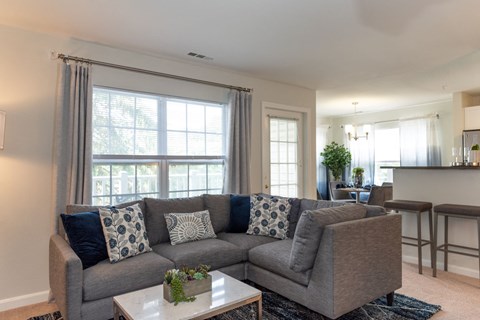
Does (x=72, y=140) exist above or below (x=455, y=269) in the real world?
above

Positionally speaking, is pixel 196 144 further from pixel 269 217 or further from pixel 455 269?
pixel 455 269

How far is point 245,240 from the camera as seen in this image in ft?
10.5

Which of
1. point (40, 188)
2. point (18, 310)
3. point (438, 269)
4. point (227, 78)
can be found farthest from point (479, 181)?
point (18, 310)

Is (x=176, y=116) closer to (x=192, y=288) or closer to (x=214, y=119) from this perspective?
(x=214, y=119)

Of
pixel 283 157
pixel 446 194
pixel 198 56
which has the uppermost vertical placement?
pixel 198 56

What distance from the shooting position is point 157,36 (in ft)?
10.1

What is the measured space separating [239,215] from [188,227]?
0.66 metres

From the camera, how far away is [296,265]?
233cm

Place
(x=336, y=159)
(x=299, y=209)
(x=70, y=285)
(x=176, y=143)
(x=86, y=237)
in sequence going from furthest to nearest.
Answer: (x=336, y=159), (x=176, y=143), (x=299, y=209), (x=86, y=237), (x=70, y=285)

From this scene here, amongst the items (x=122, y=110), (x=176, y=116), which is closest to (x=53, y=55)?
(x=122, y=110)

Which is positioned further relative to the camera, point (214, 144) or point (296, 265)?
point (214, 144)

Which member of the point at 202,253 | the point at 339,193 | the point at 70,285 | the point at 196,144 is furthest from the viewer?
the point at 339,193

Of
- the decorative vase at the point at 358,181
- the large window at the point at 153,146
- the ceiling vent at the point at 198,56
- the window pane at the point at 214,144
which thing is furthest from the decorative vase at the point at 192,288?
the decorative vase at the point at 358,181

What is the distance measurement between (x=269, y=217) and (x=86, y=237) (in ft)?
5.88
